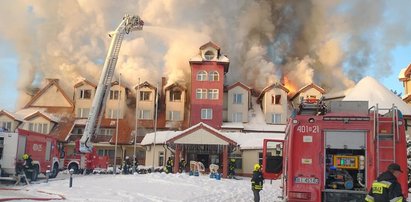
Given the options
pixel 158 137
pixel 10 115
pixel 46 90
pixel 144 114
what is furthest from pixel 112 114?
pixel 10 115

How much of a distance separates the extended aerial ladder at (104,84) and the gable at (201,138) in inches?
262

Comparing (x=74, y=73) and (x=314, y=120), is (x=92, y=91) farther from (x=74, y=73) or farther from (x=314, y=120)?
(x=314, y=120)

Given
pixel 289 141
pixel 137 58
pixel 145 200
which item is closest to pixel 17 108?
pixel 137 58

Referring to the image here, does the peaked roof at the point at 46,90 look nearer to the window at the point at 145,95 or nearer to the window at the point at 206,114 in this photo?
the window at the point at 145,95

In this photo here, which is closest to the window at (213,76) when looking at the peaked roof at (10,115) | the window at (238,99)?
the window at (238,99)

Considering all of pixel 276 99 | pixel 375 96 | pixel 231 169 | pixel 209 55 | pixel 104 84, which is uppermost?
pixel 209 55

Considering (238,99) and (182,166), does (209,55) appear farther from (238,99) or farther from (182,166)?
(182,166)

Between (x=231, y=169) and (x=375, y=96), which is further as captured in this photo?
A: (x=375, y=96)

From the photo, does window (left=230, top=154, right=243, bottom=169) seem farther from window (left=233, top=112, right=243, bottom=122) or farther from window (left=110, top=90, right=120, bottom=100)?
window (left=110, top=90, right=120, bottom=100)

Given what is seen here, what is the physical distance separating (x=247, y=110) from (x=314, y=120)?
4012 centimetres

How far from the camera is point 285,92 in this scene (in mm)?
51188

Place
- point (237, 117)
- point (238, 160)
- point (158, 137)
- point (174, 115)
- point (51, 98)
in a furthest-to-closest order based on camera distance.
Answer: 1. point (51, 98)
2. point (174, 115)
3. point (237, 117)
4. point (158, 137)
5. point (238, 160)

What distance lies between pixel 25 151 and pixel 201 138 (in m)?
17.0

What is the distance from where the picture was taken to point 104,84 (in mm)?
36156
